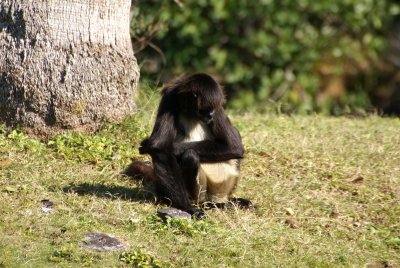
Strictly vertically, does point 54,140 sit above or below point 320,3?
below

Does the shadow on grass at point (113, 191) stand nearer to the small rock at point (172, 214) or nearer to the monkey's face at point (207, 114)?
the small rock at point (172, 214)

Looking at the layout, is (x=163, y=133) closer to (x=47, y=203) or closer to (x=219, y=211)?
(x=219, y=211)

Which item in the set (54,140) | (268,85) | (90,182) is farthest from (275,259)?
(268,85)

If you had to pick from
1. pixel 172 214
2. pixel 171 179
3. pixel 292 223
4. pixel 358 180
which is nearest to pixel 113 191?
pixel 171 179

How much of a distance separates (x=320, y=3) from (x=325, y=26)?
0.71 m

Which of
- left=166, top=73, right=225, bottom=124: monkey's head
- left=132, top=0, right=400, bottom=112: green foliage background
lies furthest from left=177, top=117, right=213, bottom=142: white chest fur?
left=132, top=0, right=400, bottom=112: green foliage background

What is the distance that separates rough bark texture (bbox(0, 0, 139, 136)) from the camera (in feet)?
28.3

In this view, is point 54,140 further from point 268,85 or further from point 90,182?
point 268,85

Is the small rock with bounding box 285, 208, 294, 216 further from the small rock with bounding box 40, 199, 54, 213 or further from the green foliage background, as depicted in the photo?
the green foliage background

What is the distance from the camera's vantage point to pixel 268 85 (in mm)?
15359

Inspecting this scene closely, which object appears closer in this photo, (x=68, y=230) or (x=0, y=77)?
(x=68, y=230)

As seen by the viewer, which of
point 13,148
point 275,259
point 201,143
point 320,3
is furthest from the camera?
point 320,3

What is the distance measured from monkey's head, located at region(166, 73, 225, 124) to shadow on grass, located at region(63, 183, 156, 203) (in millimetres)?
880

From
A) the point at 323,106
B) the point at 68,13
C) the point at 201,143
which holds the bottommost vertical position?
the point at 323,106
